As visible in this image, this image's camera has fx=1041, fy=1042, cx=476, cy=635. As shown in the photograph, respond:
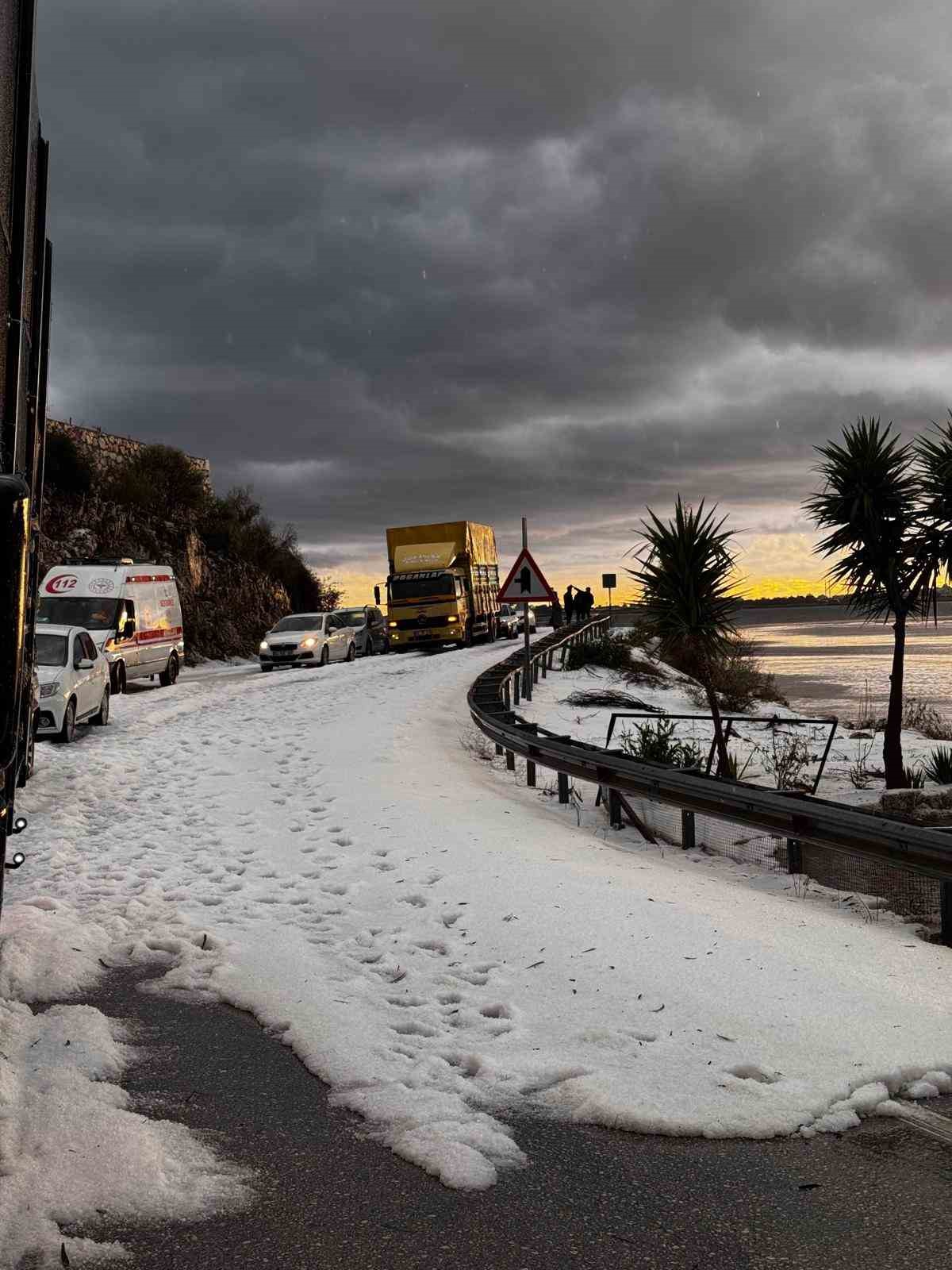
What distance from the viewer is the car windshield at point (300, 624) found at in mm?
30969

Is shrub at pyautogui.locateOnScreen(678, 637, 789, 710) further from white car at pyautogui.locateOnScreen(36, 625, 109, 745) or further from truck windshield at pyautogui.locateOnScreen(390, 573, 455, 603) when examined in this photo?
white car at pyautogui.locateOnScreen(36, 625, 109, 745)

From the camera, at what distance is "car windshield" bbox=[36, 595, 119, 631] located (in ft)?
71.4

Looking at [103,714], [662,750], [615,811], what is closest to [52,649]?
[103,714]

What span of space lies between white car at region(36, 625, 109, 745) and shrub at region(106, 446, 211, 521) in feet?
84.5

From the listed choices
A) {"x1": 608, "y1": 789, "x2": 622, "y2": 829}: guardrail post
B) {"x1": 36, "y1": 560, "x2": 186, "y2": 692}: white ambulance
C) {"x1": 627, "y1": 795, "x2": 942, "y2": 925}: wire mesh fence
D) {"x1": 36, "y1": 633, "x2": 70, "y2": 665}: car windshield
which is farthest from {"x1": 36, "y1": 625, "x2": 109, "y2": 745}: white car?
{"x1": 627, "y1": 795, "x2": 942, "y2": 925}: wire mesh fence

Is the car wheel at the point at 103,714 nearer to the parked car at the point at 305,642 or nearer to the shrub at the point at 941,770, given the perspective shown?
the parked car at the point at 305,642

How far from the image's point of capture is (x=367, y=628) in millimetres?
37531

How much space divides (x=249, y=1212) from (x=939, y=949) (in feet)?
13.4

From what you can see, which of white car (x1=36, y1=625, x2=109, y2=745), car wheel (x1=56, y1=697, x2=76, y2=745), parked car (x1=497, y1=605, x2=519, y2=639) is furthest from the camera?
parked car (x1=497, y1=605, x2=519, y2=639)

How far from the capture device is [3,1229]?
115 inches

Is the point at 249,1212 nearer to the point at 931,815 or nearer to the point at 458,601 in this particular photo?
the point at 931,815

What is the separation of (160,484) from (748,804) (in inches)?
1579

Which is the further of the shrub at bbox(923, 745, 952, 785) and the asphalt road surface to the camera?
the shrub at bbox(923, 745, 952, 785)

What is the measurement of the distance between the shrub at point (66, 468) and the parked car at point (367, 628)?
1070 centimetres
